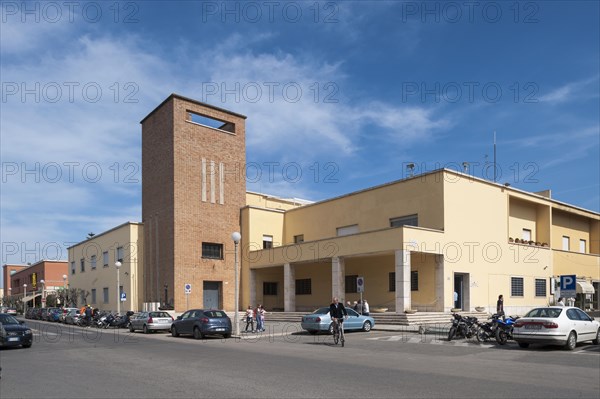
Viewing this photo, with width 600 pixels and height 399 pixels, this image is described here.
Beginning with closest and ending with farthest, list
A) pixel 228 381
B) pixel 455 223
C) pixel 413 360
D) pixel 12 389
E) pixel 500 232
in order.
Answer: pixel 12 389
pixel 228 381
pixel 413 360
pixel 455 223
pixel 500 232

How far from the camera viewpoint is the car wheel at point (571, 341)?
17.9m

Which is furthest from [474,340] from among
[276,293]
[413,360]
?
[276,293]

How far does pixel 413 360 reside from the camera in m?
15.3

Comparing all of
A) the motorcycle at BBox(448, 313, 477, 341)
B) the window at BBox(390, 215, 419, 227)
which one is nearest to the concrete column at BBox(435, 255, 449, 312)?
the window at BBox(390, 215, 419, 227)

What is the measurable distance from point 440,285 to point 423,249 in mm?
2571

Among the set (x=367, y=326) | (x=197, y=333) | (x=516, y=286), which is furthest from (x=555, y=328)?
(x=516, y=286)

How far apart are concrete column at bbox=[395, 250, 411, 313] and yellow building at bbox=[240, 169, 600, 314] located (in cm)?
6

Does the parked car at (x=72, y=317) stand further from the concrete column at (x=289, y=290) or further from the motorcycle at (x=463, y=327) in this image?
the motorcycle at (x=463, y=327)

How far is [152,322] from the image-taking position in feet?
100

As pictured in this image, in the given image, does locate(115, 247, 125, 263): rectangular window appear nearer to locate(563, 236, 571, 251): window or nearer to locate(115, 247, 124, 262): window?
locate(115, 247, 124, 262): window

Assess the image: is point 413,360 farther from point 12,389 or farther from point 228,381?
point 12,389

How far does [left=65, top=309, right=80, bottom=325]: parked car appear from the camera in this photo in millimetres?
42112

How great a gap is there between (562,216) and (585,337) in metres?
31.7

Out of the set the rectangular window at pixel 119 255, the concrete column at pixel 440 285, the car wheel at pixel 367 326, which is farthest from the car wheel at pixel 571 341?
the rectangular window at pixel 119 255
